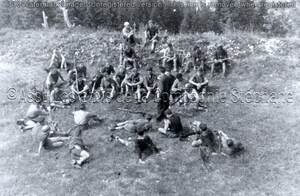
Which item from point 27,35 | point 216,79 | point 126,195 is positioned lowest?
point 126,195

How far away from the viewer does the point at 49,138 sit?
1273 cm

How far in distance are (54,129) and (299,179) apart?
8706mm

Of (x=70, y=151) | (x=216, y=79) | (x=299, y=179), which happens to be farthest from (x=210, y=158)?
(x=216, y=79)

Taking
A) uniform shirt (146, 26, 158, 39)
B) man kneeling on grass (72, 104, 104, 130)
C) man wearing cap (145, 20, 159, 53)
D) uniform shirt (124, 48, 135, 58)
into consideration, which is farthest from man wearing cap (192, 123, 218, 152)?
uniform shirt (146, 26, 158, 39)

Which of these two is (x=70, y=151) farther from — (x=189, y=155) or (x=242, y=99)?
(x=242, y=99)

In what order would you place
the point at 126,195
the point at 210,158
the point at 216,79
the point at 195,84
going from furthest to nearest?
the point at 216,79 < the point at 195,84 < the point at 210,158 < the point at 126,195

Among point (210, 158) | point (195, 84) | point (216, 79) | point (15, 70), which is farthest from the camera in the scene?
point (15, 70)

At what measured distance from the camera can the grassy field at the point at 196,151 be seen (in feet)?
33.7

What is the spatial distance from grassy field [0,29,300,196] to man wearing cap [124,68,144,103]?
27.4 inches

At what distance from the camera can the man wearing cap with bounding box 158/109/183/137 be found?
12.7 metres

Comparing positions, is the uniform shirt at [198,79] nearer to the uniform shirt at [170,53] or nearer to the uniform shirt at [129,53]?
the uniform shirt at [170,53]

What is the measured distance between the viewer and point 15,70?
22.1m

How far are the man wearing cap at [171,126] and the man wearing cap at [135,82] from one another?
3.24m

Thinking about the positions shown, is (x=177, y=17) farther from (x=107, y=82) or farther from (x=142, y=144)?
(x=142, y=144)
